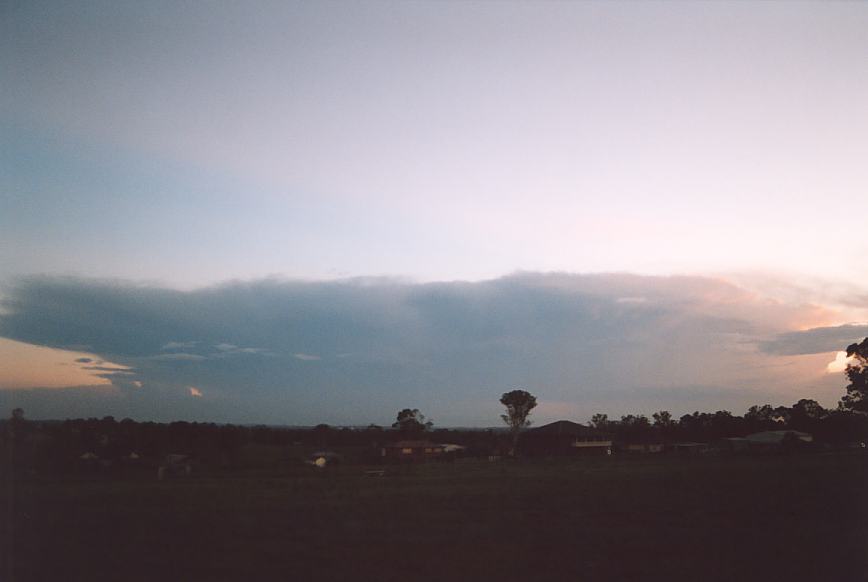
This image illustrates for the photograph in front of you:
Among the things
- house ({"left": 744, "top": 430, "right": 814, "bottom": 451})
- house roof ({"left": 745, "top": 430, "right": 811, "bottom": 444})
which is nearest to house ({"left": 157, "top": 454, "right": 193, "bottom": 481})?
house ({"left": 744, "top": 430, "right": 814, "bottom": 451})

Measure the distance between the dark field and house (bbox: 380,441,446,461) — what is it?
4544 centimetres

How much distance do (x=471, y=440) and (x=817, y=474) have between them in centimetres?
6744

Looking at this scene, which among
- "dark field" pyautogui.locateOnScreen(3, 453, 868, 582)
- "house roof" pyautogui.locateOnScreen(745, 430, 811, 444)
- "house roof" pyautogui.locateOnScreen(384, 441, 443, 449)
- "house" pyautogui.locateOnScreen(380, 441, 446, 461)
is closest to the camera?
"dark field" pyautogui.locateOnScreen(3, 453, 868, 582)

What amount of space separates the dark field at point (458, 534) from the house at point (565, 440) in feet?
181

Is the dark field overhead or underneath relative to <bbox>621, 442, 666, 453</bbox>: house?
overhead

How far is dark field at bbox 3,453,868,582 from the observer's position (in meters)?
14.1

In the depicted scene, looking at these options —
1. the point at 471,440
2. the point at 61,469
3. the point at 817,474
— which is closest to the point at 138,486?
the point at 61,469

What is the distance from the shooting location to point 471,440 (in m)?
100

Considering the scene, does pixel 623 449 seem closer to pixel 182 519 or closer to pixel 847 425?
pixel 847 425

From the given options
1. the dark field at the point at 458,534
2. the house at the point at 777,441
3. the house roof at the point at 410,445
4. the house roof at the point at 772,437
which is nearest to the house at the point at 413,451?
the house roof at the point at 410,445

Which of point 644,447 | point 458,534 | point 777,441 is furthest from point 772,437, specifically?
point 458,534

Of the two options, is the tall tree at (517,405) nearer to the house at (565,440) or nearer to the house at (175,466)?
the house at (565,440)

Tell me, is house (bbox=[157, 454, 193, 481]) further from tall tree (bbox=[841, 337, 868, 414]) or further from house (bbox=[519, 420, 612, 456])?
tall tree (bbox=[841, 337, 868, 414])

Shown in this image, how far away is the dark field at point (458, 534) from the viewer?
14.1 metres
